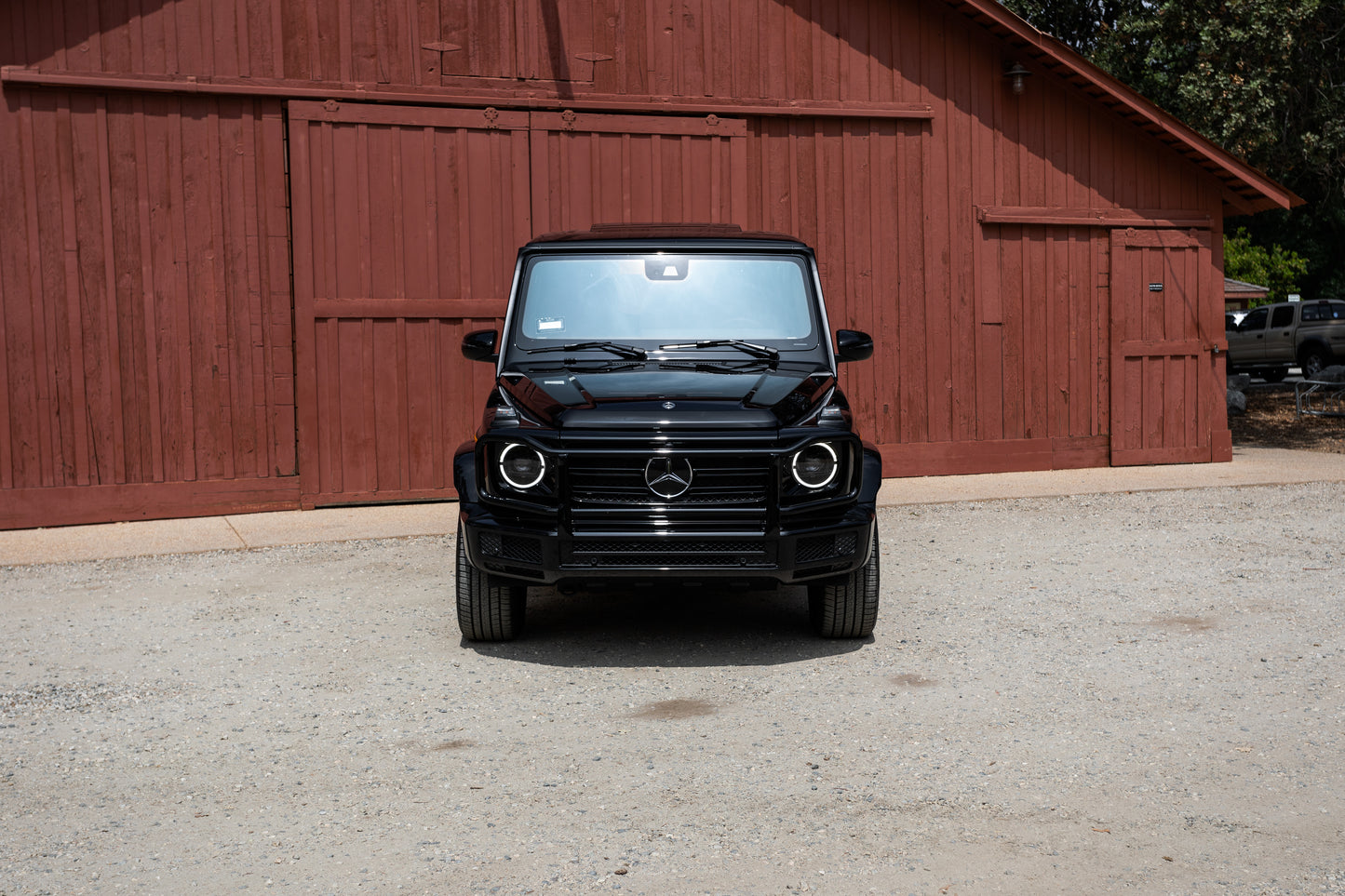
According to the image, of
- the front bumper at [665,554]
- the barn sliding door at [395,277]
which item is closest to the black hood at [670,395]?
the front bumper at [665,554]

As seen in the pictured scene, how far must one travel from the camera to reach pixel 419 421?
457 inches

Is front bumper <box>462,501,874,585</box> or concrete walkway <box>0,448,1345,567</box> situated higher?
front bumper <box>462,501,874,585</box>

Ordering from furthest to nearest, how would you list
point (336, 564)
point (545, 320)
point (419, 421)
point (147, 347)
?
point (419, 421) → point (147, 347) → point (336, 564) → point (545, 320)

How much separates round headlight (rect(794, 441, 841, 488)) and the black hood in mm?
158

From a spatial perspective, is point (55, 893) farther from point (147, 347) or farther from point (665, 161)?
point (665, 161)

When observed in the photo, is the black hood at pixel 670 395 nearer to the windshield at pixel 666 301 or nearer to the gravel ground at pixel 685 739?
the windshield at pixel 666 301

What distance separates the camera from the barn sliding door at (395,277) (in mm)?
11297

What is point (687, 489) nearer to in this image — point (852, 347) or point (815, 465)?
point (815, 465)

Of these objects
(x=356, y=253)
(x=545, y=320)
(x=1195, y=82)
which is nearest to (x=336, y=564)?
(x=545, y=320)

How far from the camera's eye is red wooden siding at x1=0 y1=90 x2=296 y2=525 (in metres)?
10.5

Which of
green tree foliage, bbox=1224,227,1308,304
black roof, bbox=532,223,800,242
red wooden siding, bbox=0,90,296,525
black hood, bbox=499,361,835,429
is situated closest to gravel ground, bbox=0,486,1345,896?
black hood, bbox=499,361,835,429

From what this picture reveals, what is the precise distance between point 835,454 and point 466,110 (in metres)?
7.10

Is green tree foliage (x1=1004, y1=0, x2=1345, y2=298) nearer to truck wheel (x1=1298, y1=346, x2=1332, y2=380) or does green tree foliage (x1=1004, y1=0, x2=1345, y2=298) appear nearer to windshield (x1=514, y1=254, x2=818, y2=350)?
truck wheel (x1=1298, y1=346, x2=1332, y2=380)

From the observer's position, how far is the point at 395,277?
11547mm
